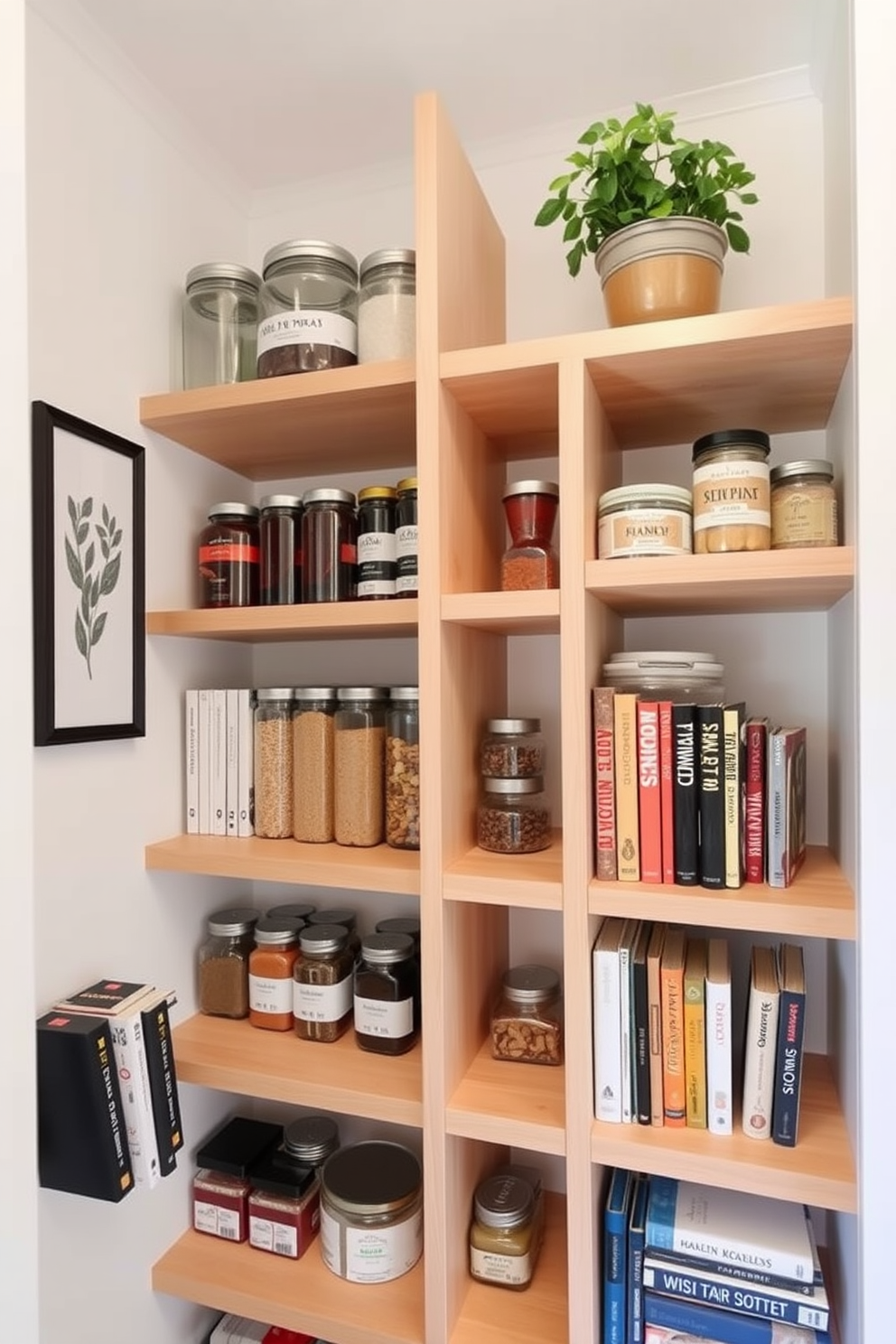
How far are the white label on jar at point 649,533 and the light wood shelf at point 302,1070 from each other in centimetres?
82

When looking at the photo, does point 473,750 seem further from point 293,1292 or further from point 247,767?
point 293,1292

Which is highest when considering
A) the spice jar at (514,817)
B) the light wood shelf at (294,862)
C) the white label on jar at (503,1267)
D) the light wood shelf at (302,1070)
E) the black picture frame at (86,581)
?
the black picture frame at (86,581)

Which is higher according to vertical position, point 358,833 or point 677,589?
point 677,589

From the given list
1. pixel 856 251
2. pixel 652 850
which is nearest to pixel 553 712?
pixel 652 850

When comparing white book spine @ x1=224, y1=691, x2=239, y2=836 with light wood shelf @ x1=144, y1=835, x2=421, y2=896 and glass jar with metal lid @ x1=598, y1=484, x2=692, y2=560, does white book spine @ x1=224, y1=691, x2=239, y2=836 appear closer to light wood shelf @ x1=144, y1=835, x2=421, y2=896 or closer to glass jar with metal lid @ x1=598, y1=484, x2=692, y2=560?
light wood shelf @ x1=144, y1=835, x2=421, y2=896

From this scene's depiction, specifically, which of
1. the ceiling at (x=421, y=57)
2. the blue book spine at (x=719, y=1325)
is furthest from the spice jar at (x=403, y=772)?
the ceiling at (x=421, y=57)

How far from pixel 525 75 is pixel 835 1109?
1605 millimetres

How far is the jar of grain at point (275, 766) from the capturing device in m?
1.28

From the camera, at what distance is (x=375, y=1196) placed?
3.90 feet

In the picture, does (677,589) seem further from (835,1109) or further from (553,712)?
(835,1109)

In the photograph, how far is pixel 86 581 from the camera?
1.09m

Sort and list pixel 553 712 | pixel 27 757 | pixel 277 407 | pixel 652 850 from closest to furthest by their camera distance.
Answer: pixel 27 757 → pixel 652 850 → pixel 277 407 → pixel 553 712

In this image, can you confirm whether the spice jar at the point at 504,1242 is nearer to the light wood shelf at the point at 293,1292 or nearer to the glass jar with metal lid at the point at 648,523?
the light wood shelf at the point at 293,1292

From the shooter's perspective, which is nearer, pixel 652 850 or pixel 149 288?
pixel 652 850
